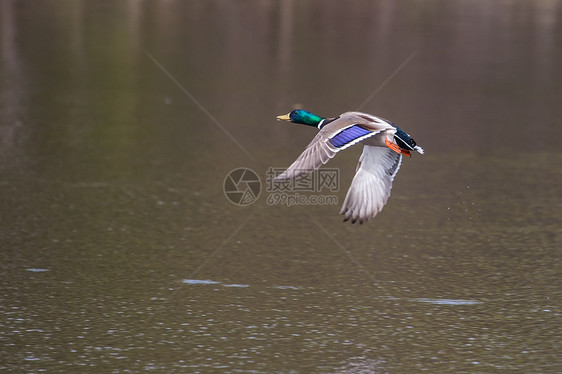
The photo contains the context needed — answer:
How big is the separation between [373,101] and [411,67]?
3.60m

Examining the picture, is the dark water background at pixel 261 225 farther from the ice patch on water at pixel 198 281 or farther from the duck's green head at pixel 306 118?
the duck's green head at pixel 306 118

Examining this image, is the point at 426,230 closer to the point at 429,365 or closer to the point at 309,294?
the point at 309,294

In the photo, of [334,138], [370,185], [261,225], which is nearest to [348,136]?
[334,138]

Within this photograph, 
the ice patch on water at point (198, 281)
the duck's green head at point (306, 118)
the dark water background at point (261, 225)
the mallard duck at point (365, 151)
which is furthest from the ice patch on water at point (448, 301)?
the duck's green head at point (306, 118)

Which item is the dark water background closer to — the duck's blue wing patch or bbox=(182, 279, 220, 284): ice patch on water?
bbox=(182, 279, 220, 284): ice patch on water

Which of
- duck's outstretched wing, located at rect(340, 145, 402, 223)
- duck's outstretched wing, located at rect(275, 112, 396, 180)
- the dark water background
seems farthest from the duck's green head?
the dark water background

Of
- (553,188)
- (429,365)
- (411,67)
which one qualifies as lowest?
(429,365)

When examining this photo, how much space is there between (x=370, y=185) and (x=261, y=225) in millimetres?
1520

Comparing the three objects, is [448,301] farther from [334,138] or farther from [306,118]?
[306,118]

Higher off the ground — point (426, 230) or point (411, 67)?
point (411, 67)

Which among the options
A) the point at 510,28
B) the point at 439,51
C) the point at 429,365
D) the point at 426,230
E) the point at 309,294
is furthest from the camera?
the point at 510,28

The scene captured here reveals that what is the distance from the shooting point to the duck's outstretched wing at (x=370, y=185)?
720 cm

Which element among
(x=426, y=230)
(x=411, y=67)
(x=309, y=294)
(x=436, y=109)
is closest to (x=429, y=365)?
(x=309, y=294)

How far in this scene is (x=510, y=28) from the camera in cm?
2347
